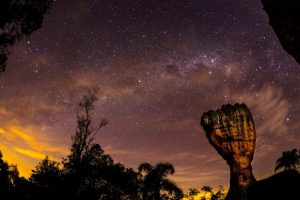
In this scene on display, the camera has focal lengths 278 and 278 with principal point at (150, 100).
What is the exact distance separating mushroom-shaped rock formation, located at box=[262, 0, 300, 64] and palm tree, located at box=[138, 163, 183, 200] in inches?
1312

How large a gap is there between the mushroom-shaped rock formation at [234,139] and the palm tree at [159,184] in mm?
7341

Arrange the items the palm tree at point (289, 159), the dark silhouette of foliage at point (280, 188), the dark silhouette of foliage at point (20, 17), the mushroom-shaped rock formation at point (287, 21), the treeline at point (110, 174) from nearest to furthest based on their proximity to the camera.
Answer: the dark silhouette of foliage at point (280, 188), the mushroom-shaped rock formation at point (287, 21), the dark silhouette of foliage at point (20, 17), the treeline at point (110, 174), the palm tree at point (289, 159)

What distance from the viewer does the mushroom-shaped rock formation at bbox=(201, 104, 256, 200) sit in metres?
38.1

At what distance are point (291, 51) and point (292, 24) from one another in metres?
0.85

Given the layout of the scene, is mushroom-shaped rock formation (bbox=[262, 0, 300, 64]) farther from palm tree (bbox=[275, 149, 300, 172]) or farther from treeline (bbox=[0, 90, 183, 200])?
palm tree (bbox=[275, 149, 300, 172])

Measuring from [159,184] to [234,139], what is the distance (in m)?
12.6

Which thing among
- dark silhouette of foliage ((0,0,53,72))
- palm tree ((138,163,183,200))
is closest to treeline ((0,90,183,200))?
palm tree ((138,163,183,200))

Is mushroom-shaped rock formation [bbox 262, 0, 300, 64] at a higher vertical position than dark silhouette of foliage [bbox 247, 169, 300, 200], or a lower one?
higher

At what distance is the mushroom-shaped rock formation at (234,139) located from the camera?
38.1 metres

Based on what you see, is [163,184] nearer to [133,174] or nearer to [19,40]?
[133,174]

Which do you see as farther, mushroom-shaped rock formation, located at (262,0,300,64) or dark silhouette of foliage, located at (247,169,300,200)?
mushroom-shaped rock formation, located at (262,0,300,64)

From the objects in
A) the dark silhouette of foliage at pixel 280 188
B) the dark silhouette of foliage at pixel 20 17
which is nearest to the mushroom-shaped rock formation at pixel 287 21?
the dark silhouette of foliage at pixel 280 188

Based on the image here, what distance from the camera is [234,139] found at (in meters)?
40.2

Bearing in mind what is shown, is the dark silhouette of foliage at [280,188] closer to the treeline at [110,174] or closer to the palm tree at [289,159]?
the treeline at [110,174]
